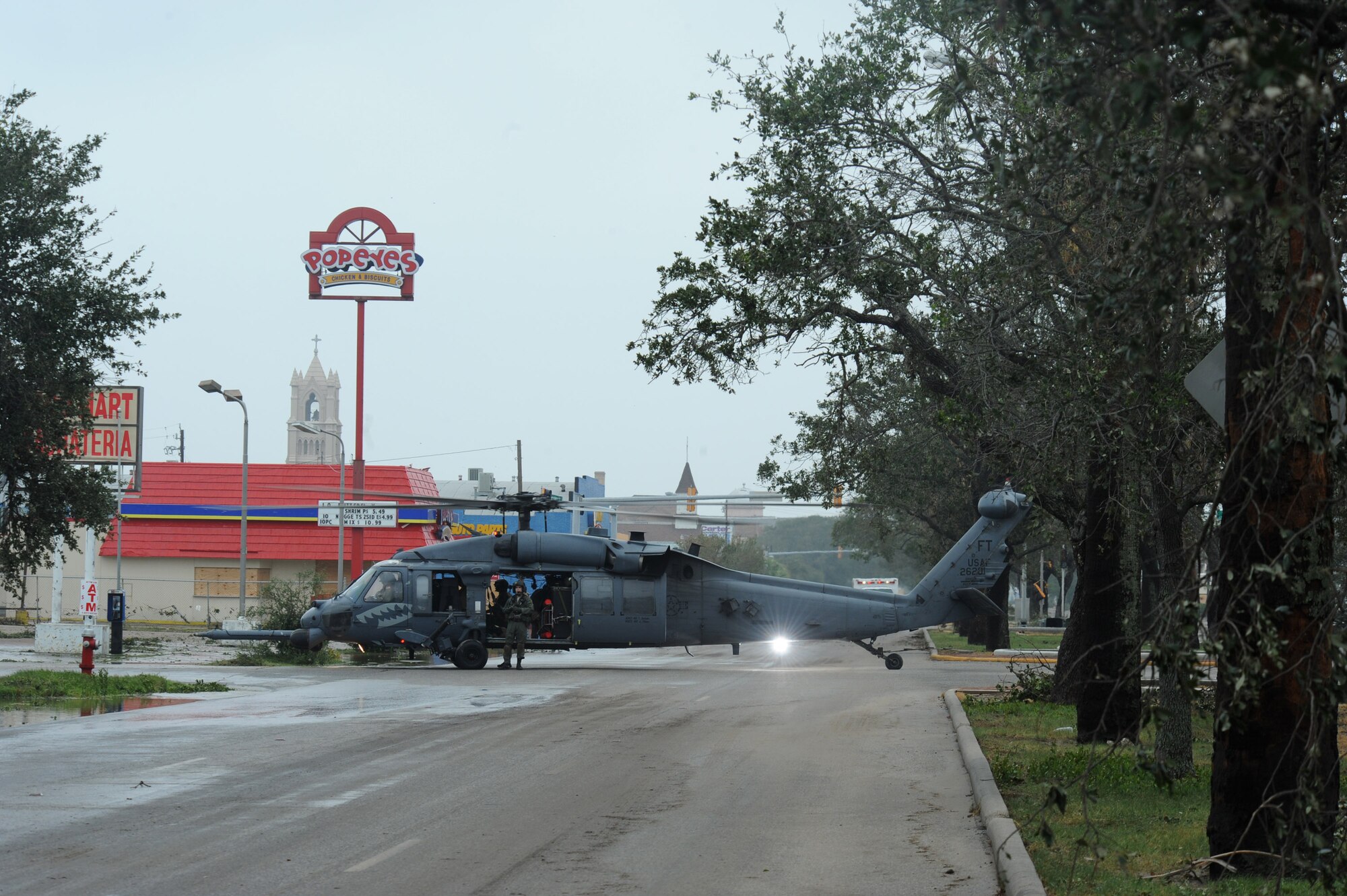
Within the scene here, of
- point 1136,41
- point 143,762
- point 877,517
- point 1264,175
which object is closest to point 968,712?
point 143,762

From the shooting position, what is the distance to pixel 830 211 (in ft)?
51.0

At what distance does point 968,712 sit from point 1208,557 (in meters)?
8.53

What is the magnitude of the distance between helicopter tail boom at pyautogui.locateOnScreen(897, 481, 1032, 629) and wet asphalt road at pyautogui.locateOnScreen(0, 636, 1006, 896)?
7433 millimetres

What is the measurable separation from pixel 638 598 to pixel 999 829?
804 inches

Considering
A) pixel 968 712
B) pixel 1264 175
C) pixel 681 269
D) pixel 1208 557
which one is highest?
pixel 681 269

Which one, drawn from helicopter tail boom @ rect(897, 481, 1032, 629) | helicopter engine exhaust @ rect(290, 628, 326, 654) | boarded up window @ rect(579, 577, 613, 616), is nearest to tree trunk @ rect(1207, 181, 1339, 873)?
helicopter tail boom @ rect(897, 481, 1032, 629)

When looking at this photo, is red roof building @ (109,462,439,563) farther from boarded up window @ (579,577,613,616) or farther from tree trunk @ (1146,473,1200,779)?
tree trunk @ (1146,473,1200,779)

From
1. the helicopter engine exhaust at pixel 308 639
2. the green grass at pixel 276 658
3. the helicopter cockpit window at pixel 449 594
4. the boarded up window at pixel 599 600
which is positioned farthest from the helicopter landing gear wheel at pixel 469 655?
the green grass at pixel 276 658

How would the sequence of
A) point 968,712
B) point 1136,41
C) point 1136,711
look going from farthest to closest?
point 968,712, point 1136,711, point 1136,41

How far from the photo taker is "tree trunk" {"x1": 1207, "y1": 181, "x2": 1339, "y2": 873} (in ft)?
18.3

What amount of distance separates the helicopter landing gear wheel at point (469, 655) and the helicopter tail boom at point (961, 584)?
916 cm

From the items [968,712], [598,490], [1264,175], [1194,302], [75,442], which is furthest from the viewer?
[598,490]

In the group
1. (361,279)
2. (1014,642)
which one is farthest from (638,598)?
(361,279)

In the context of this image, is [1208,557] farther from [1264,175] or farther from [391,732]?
[391,732]
